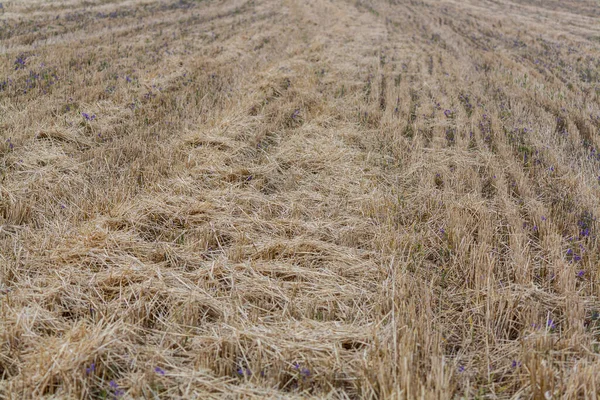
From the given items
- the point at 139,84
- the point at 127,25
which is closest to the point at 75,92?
the point at 139,84

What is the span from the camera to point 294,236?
3.35 meters

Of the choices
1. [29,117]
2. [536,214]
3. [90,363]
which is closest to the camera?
[90,363]

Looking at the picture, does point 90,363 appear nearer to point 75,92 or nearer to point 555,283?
point 555,283

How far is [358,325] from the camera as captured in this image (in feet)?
7.95

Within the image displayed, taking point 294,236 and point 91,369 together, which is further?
point 294,236

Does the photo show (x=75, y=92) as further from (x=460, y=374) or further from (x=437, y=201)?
(x=460, y=374)

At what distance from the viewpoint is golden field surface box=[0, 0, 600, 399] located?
→ 210 cm

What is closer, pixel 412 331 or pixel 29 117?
pixel 412 331

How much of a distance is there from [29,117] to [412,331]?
5640 mm

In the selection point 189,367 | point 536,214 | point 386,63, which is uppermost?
point 386,63

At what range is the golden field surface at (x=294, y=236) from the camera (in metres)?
2.10

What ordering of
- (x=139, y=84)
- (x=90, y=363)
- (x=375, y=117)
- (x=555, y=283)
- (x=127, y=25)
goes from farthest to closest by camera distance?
(x=127, y=25), (x=139, y=84), (x=375, y=117), (x=555, y=283), (x=90, y=363)

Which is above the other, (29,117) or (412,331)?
(29,117)

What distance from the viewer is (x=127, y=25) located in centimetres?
1346
